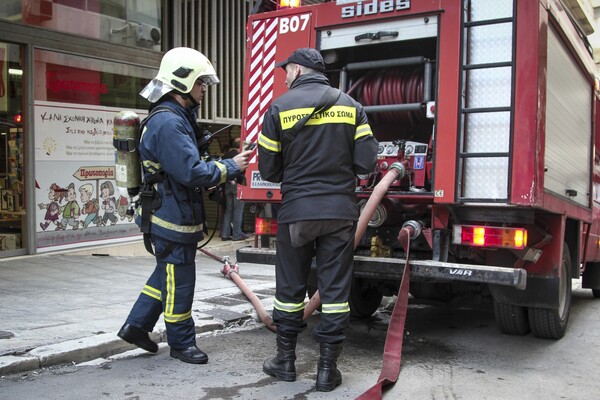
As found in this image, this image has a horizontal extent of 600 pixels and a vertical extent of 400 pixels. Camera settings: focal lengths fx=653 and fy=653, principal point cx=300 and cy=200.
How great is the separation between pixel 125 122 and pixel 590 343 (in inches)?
167

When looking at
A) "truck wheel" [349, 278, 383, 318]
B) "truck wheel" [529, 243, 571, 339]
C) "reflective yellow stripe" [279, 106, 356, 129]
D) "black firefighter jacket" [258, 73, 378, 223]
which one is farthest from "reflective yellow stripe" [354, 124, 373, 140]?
"truck wheel" [529, 243, 571, 339]

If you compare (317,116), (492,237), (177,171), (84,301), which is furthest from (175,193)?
(84,301)

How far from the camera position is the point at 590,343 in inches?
221

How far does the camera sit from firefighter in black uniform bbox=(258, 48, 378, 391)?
13.3 ft

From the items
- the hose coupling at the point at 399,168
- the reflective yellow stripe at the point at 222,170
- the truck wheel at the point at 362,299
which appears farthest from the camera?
the truck wheel at the point at 362,299

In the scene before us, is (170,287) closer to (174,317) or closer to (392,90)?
(174,317)

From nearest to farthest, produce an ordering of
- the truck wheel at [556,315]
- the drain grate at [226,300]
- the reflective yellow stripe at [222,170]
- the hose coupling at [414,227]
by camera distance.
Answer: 1. the reflective yellow stripe at [222,170]
2. the hose coupling at [414,227]
3. the truck wheel at [556,315]
4. the drain grate at [226,300]

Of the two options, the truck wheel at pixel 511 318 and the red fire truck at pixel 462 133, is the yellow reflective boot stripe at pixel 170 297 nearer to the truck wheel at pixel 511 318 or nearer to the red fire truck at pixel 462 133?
A: the red fire truck at pixel 462 133

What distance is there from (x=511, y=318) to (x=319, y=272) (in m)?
2.13

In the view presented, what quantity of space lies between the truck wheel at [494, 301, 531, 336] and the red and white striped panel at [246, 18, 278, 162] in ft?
8.04

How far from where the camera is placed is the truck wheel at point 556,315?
535 cm

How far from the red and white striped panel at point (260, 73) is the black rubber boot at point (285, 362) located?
2.01 meters

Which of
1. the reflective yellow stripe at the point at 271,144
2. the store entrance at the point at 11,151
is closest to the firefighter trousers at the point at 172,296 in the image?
the reflective yellow stripe at the point at 271,144

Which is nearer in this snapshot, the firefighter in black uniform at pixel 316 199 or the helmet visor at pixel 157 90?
the firefighter in black uniform at pixel 316 199
